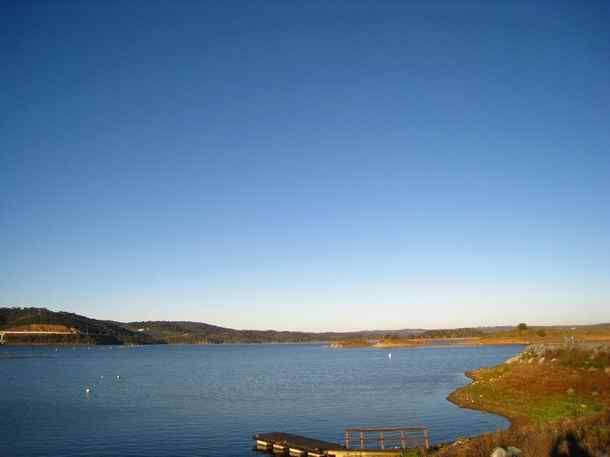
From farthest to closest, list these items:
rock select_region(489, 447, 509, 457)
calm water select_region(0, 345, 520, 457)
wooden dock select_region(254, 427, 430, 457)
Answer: calm water select_region(0, 345, 520, 457) < wooden dock select_region(254, 427, 430, 457) < rock select_region(489, 447, 509, 457)

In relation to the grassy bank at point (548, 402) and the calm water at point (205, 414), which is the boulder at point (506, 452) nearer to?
the grassy bank at point (548, 402)

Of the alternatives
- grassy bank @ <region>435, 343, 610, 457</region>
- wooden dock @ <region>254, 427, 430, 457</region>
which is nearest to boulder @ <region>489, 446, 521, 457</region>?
grassy bank @ <region>435, 343, 610, 457</region>

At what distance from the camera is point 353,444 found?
3881 centimetres

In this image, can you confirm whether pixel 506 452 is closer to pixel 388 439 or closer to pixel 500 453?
pixel 500 453

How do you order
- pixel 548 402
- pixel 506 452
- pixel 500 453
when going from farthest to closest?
pixel 548 402, pixel 506 452, pixel 500 453

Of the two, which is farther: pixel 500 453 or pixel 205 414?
pixel 205 414

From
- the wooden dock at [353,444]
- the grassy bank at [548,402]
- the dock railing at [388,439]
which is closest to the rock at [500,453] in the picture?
the grassy bank at [548,402]

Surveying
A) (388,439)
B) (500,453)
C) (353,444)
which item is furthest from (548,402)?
(500,453)

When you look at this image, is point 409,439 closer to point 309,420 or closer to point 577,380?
point 309,420

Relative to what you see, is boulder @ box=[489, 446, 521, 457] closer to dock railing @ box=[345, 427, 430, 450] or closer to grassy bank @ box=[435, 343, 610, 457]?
grassy bank @ box=[435, 343, 610, 457]

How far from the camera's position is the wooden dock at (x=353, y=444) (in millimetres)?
33438

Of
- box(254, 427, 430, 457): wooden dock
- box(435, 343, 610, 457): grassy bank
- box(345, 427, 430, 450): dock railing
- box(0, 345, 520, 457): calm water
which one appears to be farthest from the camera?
box(0, 345, 520, 457): calm water

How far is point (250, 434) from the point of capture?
1736 inches

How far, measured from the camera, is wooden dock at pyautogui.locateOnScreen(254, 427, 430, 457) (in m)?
33.4
